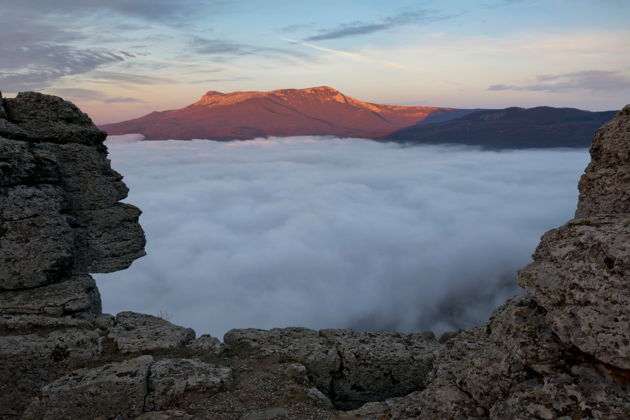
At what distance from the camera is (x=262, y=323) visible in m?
144

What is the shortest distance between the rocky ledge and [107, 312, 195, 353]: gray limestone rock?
63mm

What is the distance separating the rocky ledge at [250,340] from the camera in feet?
21.8

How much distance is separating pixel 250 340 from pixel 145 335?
3822 mm

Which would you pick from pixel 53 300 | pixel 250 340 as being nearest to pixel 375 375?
pixel 250 340

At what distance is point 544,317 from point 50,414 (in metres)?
13.0

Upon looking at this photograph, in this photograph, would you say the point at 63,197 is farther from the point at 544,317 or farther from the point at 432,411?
the point at 544,317

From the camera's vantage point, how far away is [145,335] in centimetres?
1511

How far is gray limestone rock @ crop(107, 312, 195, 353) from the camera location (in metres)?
14.5

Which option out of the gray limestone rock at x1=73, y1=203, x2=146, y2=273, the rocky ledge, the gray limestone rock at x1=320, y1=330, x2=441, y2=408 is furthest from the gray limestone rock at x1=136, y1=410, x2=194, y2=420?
the gray limestone rock at x1=73, y1=203, x2=146, y2=273

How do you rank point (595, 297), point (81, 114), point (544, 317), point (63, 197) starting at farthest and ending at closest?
point (81, 114) < point (63, 197) < point (544, 317) < point (595, 297)

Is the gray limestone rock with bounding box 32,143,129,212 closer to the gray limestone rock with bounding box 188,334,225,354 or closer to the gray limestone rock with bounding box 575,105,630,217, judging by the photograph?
the gray limestone rock with bounding box 188,334,225,354

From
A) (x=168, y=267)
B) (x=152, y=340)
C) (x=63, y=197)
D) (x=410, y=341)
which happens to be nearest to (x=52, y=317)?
(x=152, y=340)

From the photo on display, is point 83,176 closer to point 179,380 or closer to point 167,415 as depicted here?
point 179,380

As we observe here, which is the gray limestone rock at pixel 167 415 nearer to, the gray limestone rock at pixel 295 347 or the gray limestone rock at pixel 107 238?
the gray limestone rock at pixel 295 347
